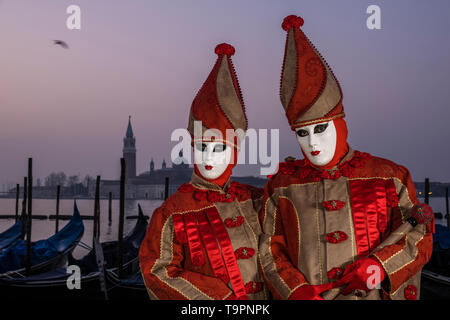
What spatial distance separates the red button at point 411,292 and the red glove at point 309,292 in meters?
0.45

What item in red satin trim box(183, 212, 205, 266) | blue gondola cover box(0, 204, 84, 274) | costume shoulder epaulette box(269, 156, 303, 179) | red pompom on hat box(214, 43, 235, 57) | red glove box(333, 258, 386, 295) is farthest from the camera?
blue gondola cover box(0, 204, 84, 274)

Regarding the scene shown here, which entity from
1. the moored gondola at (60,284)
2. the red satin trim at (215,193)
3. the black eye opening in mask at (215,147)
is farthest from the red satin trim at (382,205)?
the moored gondola at (60,284)

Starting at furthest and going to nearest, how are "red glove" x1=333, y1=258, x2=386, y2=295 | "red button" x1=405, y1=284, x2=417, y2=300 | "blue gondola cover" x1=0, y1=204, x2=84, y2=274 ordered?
"blue gondola cover" x1=0, y1=204, x2=84, y2=274 → "red button" x1=405, y1=284, x2=417, y2=300 → "red glove" x1=333, y1=258, x2=386, y2=295

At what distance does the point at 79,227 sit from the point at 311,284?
36.1 ft

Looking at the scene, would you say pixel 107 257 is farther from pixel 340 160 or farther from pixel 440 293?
pixel 340 160

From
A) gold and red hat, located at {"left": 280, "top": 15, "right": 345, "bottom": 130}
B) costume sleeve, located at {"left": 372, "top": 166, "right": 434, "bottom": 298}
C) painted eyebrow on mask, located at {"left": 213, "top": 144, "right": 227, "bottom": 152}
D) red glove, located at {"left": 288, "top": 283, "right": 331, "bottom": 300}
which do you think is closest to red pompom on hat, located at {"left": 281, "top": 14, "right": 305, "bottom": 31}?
gold and red hat, located at {"left": 280, "top": 15, "right": 345, "bottom": 130}

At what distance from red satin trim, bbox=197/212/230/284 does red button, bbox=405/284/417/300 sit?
1058 millimetres

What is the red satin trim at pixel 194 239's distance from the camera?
113 inches

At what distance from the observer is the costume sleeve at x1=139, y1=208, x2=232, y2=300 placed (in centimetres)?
272

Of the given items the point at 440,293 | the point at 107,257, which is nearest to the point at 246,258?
the point at 440,293

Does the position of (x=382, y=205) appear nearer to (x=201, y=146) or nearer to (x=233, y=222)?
(x=233, y=222)

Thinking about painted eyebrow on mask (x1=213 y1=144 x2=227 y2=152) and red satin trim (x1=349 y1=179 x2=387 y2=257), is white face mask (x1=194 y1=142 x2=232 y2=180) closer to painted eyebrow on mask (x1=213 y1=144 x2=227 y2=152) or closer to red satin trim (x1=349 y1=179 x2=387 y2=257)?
painted eyebrow on mask (x1=213 y1=144 x2=227 y2=152)

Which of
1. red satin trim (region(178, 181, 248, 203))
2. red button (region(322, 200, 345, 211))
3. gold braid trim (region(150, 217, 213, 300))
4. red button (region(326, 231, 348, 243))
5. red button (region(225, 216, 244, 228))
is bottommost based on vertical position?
gold braid trim (region(150, 217, 213, 300))

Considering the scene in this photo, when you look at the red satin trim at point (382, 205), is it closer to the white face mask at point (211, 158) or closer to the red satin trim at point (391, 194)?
the red satin trim at point (391, 194)
